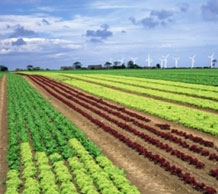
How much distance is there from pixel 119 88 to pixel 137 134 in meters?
27.2

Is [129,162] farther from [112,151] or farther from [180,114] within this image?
[180,114]

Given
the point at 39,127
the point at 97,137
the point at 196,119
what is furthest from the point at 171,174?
the point at 39,127

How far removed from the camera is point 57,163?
14.8 m

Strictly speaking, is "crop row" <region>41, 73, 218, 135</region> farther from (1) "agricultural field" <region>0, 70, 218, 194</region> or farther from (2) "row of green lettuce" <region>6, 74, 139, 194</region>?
(2) "row of green lettuce" <region>6, 74, 139, 194</region>

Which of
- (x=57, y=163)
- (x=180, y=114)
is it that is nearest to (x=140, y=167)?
(x=57, y=163)

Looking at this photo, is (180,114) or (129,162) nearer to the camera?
(129,162)

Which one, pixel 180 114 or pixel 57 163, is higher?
pixel 180 114

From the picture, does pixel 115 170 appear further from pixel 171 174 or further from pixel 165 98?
pixel 165 98

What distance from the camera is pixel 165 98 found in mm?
32344

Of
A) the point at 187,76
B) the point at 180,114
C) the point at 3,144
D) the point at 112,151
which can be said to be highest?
the point at 187,76

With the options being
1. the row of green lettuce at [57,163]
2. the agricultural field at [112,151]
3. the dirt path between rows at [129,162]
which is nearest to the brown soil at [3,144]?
the agricultural field at [112,151]

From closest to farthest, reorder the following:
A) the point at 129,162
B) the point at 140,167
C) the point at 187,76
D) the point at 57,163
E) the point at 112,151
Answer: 1. the point at 140,167
2. the point at 57,163
3. the point at 129,162
4. the point at 112,151
5. the point at 187,76

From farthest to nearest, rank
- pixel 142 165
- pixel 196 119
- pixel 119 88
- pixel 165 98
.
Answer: pixel 119 88 → pixel 165 98 → pixel 196 119 → pixel 142 165

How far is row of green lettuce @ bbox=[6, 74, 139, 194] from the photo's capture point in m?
12.3
